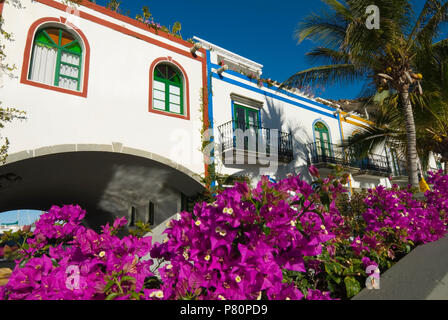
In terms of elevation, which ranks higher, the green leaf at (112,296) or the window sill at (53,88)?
the window sill at (53,88)

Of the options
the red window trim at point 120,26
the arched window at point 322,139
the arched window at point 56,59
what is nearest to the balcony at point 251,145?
the arched window at point 322,139

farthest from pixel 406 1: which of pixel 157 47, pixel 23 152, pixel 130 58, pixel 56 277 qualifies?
pixel 23 152

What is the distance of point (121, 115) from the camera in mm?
7410

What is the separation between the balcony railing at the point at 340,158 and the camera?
12.3m

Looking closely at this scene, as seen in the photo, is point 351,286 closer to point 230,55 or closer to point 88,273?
point 88,273

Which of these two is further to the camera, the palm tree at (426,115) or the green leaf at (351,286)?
the palm tree at (426,115)

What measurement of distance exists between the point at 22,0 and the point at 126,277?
339 inches

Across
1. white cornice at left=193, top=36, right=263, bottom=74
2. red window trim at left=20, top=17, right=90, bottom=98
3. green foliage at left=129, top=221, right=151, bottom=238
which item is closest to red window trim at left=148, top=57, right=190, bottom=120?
red window trim at left=20, top=17, right=90, bottom=98

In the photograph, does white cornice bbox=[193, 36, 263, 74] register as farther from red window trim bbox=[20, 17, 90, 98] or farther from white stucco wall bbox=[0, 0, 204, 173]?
red window trim bbox=[20, 17, 90, 98]

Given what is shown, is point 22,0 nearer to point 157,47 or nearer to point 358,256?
point 157,47

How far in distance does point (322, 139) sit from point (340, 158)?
1.35m

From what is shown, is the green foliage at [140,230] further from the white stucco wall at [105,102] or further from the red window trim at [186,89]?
the red window trim at [186,89]

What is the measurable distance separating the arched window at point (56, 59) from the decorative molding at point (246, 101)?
5.46 metres

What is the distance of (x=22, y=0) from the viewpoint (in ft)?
21.6
